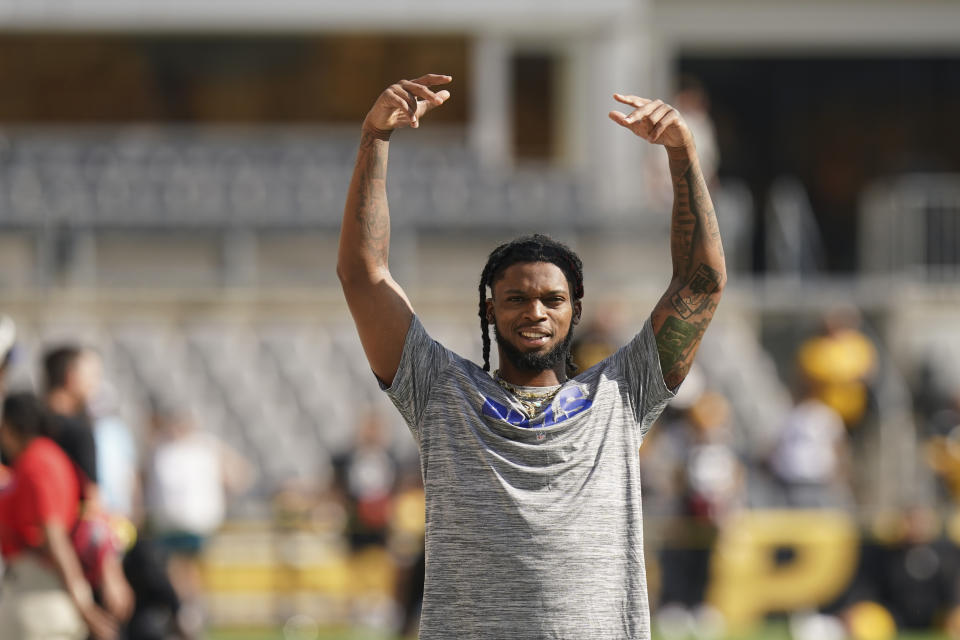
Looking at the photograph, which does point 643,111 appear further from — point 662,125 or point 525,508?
point 525,508

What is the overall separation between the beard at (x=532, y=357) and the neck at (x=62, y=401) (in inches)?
137

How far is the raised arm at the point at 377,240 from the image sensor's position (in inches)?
151

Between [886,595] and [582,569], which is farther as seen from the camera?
[886,595]

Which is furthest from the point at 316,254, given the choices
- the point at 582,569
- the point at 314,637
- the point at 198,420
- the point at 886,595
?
the point at 582,569

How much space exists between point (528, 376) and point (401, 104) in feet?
2.36

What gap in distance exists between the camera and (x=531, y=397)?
3.79m

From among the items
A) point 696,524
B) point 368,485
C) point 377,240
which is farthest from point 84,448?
point 696,524

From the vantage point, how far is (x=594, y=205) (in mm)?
18562

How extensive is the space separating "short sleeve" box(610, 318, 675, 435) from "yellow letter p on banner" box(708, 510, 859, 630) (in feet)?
29.0

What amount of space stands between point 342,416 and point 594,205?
464 cm

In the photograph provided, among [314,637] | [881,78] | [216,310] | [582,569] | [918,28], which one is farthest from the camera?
[881,78]

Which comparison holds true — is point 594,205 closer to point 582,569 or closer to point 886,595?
point 886,595

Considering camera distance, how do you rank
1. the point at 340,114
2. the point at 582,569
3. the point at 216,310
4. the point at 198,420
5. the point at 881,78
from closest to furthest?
the point at 582,569, the point at 198,420, the point at 216,310, the point at 340,114, the point at 881,78

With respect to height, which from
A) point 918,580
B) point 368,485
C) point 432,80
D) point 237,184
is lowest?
point 918,580
